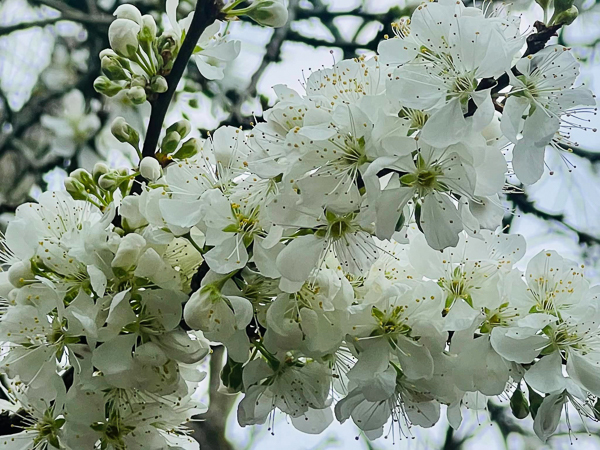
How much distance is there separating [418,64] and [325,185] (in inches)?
5.9

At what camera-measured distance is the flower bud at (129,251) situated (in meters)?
0.74

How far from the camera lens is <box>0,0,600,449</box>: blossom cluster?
0.67 meters

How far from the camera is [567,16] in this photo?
71 centimetres

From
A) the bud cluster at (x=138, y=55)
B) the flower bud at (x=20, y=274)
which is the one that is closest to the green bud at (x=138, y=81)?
the bud cluster at (x=138, y=55)

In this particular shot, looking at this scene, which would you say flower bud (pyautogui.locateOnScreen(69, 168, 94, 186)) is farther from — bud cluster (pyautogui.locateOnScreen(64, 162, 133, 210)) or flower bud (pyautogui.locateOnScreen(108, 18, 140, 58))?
flower bud (pyautogui.locateOnScreen(108, 18, 140, 58))

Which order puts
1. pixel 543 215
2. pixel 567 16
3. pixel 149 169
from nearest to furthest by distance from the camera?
pixel 567 16
pixel 149 169
pixel 543 215

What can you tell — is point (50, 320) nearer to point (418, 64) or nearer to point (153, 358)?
point (153, 358)

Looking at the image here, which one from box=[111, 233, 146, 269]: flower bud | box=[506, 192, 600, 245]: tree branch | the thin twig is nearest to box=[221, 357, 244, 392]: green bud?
box=[111, 233, 146, 269]: flower bud

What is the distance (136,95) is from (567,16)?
46 cm

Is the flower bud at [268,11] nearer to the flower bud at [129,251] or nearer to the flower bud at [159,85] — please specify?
the flower bud at [159,85]

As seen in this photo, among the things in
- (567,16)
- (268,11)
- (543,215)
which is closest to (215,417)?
(543,215)

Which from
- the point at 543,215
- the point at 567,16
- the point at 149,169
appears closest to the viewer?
the point at 567,16

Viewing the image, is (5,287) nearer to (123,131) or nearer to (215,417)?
(123,131)

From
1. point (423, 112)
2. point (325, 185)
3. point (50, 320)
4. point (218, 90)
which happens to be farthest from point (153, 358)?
point (218, 90)
